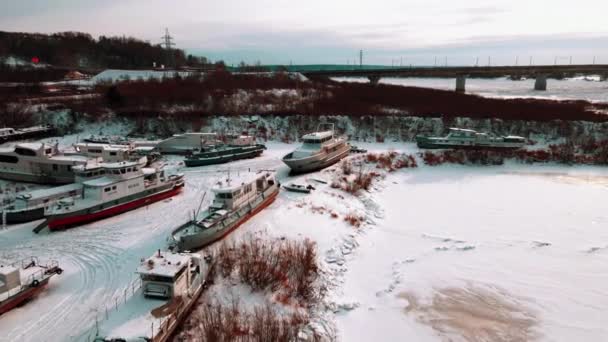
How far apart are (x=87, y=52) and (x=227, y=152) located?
360 ft

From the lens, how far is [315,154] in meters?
Result: 30.6

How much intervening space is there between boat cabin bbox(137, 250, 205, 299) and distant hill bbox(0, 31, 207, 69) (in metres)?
108

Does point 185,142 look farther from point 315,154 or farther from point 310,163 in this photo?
point 315,154

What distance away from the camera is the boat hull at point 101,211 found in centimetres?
2073

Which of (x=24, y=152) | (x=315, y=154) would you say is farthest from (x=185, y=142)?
(x=315, y=154)

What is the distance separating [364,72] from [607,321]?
86713 mm

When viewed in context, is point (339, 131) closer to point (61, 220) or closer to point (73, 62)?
point (61, 220)

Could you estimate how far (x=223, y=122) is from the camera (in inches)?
1821

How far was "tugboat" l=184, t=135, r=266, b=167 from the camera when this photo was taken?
32781mm

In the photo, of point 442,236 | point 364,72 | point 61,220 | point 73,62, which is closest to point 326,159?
point 442,236

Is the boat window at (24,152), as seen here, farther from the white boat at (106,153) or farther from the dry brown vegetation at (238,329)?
the dry brown vegetation at (238,329)

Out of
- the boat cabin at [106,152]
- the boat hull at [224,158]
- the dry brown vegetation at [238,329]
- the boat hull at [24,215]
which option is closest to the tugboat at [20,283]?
the dry brown vegetation at [238,329]

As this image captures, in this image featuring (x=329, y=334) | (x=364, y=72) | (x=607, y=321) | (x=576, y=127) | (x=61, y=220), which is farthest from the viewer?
(x=364, y=72)

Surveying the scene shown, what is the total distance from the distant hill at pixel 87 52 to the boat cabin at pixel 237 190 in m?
99.3
